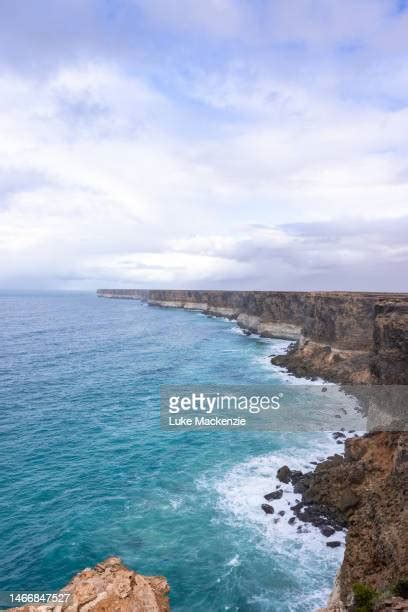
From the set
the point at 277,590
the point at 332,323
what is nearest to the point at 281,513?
the point at 277,590

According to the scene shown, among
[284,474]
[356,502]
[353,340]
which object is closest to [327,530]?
[356,502]

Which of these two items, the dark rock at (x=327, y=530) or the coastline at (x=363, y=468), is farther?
the dark rock at (x=327, y=530)

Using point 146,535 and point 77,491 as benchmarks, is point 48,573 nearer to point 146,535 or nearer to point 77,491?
point 146,535

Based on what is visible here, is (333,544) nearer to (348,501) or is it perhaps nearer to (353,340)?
(348,501)

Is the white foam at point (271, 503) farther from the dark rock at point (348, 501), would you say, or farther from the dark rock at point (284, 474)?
the dark rock at point (348, 501)

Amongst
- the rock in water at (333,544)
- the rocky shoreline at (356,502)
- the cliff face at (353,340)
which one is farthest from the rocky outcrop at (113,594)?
the cliff face at (353,340)

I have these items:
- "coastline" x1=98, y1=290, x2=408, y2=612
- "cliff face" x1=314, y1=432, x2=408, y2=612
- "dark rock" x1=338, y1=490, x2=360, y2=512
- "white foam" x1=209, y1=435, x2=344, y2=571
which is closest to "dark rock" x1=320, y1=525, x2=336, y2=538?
"white foam" x1=209, y1=435, x2=344, y2=571

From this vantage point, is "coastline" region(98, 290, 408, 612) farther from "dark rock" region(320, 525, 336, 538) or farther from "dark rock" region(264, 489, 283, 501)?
"dark rock" region(264, 489, 283, 501)

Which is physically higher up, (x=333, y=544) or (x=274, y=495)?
(x=274, y=495)
